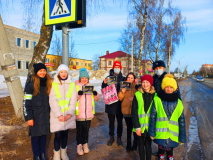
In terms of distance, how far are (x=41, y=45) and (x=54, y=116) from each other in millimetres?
3394

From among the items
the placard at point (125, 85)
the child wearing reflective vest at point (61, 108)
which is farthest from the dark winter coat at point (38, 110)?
the placard at point (125, 85)

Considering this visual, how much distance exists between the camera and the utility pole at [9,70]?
174 inches

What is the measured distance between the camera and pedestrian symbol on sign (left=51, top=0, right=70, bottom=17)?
3.59 meters

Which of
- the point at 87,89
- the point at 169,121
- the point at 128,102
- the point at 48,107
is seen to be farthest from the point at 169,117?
the point at 48,107

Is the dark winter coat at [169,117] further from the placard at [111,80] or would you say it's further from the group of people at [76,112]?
the placard at [111,80]

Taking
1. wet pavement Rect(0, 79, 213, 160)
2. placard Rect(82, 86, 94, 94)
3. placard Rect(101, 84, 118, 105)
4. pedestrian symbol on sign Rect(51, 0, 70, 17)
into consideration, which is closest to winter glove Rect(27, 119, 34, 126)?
wet pavement Rect(0, 79, 213, 160)

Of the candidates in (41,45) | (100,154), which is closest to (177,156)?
(100,154)

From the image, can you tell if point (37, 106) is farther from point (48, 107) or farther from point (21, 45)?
point (21, 45)

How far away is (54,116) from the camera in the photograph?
2967mm

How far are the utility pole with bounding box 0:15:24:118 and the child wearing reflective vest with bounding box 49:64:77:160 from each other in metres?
2.29

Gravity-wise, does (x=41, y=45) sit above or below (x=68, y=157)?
above

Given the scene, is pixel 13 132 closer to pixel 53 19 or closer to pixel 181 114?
pixel 53 19

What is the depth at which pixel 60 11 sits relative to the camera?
3.65 meters

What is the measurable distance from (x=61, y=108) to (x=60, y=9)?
7.38ft
